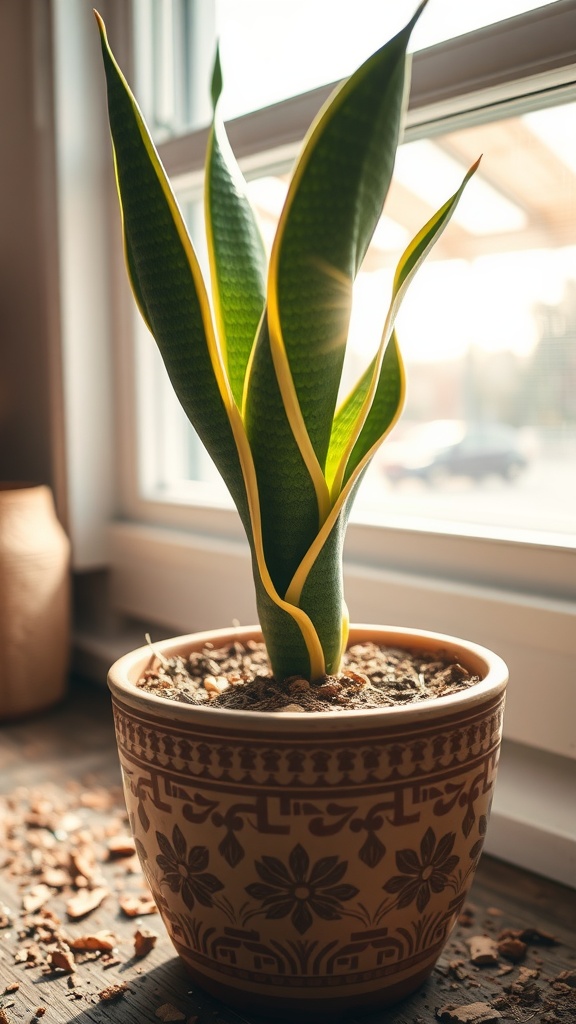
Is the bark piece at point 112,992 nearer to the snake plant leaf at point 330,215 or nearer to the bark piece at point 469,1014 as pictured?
the bark piece at point 469,1014

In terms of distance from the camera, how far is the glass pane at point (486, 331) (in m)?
0.89

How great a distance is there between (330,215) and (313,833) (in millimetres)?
352

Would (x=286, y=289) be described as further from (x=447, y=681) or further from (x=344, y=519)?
(x=447, y=681)

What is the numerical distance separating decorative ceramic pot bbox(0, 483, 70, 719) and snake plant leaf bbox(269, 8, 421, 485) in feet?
2.63

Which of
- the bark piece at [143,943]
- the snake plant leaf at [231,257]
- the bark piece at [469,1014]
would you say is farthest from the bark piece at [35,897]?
the snake plant leaf at [231,257]

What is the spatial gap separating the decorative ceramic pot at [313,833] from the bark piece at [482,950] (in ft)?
0.35

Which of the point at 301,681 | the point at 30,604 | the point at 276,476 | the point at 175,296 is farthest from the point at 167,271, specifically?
the point at 30,604

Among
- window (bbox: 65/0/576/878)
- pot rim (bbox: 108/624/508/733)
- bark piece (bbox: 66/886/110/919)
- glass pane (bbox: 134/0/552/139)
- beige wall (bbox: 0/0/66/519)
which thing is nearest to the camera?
pot rim (bbox: 108/624/508/733)

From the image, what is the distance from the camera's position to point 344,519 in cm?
60

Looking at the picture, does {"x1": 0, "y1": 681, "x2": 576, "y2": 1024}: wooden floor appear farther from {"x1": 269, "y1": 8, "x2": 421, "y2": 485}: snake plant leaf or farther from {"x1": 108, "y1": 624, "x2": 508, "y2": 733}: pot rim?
{"x1": 269, "y1": 8, "x2": 421, "y2": 485}: snake plant leaf

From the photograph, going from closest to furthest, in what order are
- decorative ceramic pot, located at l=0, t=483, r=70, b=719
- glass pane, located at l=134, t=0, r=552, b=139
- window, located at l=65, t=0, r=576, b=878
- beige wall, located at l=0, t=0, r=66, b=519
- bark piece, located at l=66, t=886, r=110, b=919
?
1. bark piece, located at l=66, t=886, r=110, b=919
2. window, located at l=65, t=0, r=576, b=878
3. glass pane, located at l=134, t=0, r=552, b=139
4. decorative ceramic pot, located at l=0, t=483, r=70, b=719
5. beige wall, located at l=0, t=0, r=66, b=519

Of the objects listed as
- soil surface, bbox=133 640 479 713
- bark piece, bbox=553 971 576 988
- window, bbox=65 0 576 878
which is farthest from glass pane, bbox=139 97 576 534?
bark piece, bbox=553 971 576 988

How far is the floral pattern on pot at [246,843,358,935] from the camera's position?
1.62 feet

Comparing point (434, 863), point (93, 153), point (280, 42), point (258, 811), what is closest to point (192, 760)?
point (258, 811)
